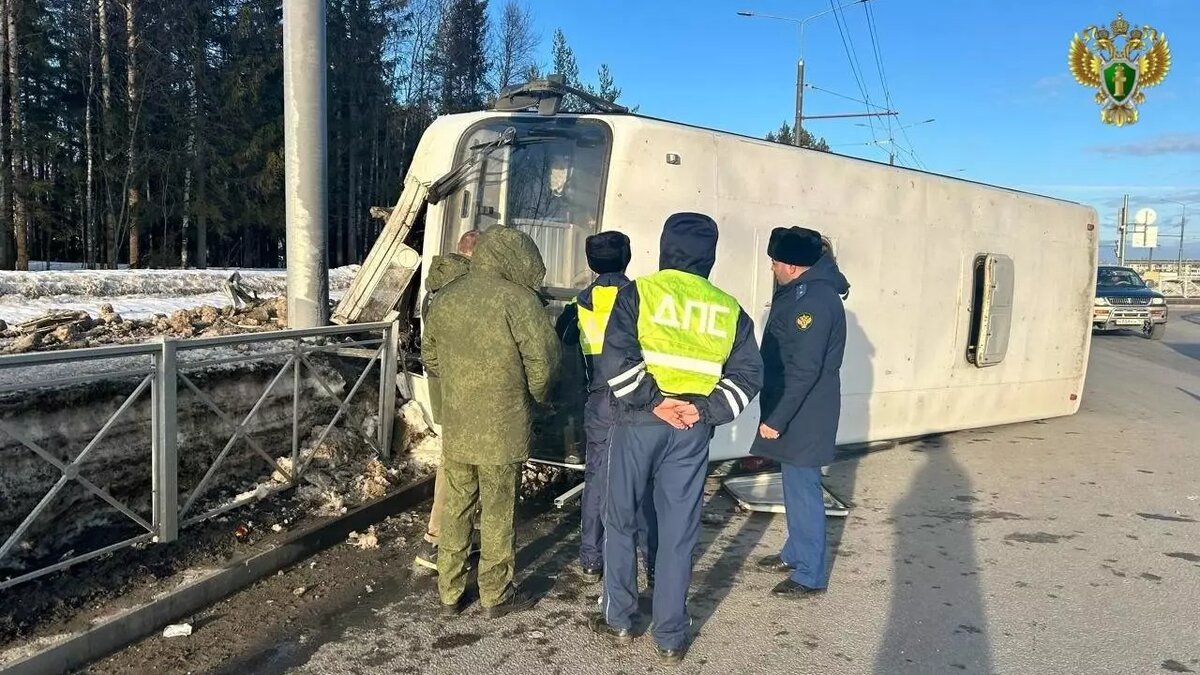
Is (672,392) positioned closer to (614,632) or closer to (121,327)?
(614,632)

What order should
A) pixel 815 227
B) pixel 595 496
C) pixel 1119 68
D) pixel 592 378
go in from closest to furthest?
pixel 592 378 < pixel 595 496 < pixel 815 227 < pixel 1119 68

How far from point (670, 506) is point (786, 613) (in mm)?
1078

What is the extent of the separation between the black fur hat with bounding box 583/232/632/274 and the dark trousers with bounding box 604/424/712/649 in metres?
1.05

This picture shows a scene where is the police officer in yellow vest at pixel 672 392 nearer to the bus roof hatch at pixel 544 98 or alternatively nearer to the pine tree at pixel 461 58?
the bus roof hatch at pixel 544 98

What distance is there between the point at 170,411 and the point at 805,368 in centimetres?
325

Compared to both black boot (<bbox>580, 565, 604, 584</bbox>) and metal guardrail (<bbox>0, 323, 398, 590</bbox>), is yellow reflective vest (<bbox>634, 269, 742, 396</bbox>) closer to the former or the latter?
black boot (<bbox>580, 565, 604, 584</bbox>)


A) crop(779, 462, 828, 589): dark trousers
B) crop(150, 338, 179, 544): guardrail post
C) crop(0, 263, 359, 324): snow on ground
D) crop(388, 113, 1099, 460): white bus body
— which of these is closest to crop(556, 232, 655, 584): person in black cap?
crop(779, 462, 828, 589): dark trousers

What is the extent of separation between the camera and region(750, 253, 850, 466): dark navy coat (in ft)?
13.5

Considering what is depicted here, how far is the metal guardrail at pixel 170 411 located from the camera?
3498mm

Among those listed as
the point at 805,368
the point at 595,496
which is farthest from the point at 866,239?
the point at 595,496

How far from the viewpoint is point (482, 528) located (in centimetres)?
386

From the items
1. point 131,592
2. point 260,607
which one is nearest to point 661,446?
point 260,607

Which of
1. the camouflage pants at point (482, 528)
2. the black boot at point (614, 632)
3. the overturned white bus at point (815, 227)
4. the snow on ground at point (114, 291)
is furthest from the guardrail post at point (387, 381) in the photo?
the snow on ground at point (114, 291)

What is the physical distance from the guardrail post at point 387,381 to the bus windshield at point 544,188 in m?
0.81
